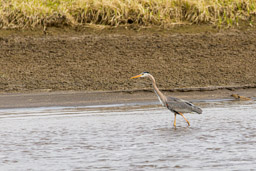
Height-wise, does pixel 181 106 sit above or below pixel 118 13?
below

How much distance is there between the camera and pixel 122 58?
45.6ft

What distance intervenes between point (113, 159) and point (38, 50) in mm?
7491

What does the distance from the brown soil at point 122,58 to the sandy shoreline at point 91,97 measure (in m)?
0.34

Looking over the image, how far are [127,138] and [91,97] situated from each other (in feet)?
11.8

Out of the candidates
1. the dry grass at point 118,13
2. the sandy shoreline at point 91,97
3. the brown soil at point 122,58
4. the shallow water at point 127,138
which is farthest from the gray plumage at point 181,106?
the dry grass at point 118,13

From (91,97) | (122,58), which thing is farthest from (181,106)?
(122,58)

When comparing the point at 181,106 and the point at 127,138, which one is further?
the point at 181,106

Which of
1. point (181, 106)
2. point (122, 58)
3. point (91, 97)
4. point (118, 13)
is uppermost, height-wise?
point (118, 13)

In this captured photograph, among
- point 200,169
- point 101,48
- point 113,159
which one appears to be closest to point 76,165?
point 113,159

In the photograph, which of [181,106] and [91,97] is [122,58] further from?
[181,106]

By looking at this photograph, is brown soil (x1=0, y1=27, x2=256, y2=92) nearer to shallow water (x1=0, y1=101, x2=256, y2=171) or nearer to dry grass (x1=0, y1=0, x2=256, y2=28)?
dry grass (x1=0, y1=0, x2=256, y2=28)

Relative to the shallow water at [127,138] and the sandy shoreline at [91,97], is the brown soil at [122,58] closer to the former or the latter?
the sandy shoreline at [91,97]

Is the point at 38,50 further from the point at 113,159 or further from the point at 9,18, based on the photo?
the point at 113,159

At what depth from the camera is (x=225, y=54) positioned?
46.4 ft
